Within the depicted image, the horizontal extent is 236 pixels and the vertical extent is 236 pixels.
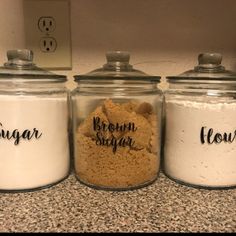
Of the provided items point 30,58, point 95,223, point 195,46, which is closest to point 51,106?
point 30,58

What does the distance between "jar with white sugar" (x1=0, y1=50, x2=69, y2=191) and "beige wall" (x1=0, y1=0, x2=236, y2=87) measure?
0.18 meters

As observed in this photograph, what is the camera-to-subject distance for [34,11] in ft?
2.06

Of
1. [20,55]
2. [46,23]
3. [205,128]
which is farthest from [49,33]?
[205,128]

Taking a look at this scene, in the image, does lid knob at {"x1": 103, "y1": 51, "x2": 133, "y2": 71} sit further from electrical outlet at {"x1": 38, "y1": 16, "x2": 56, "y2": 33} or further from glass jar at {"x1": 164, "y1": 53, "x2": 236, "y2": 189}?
electrical outlet at {"x1": 38, "y1": 16, "x2": 56, "y2": 33}

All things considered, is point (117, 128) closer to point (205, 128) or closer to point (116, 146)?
point (116, 146)

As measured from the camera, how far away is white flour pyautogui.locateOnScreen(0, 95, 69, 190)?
45cm

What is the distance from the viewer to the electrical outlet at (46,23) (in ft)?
2.07

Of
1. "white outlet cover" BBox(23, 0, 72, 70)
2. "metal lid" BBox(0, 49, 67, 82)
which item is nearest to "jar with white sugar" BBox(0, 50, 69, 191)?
"metal lid" BBox(0, 49, 67, 82)

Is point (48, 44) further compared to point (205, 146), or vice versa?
point (48, 44)

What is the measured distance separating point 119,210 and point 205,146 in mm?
179

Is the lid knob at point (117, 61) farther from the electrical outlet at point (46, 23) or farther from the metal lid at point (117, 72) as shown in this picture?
the electrical outlet at point (46, 23)

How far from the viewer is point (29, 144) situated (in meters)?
0.46

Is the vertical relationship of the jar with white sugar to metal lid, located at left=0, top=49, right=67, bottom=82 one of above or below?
below

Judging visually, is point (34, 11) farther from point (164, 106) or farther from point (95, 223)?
point (95, 223)
